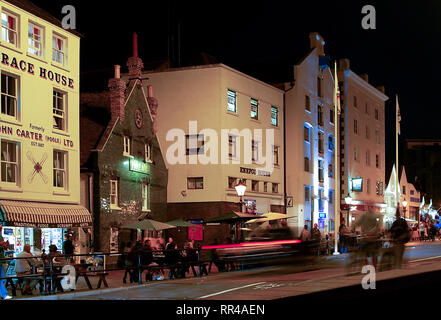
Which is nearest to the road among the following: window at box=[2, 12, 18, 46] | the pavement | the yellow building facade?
the pavement

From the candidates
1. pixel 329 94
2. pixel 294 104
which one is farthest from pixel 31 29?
pixel 329 94

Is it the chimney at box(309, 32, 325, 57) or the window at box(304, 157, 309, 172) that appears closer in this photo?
the window at box(304, 157, 309, 172)

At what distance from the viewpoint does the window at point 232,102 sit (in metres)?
42.5

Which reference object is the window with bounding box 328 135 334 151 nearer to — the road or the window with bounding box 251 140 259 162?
the window with bounding box 251 140 259 162

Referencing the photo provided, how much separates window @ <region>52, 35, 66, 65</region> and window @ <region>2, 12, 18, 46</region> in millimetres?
2650

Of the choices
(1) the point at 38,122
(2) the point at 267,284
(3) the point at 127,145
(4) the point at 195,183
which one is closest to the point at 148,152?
(3) the point at 127,145

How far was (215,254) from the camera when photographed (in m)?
26.9

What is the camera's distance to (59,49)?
3092cm

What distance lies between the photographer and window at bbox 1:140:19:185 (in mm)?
27031

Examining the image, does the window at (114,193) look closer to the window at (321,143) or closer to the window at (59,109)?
the window at (59,109)

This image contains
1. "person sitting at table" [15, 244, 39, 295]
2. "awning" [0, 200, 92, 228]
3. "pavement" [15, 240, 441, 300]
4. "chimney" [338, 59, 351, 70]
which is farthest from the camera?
"chimney" [338, 59, 351, 70]

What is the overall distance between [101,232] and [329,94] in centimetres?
2957

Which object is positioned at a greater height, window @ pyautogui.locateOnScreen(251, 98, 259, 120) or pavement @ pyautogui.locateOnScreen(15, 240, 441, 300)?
window @ pyautogui.locateOnScreen(251, 98, 259, 120)
